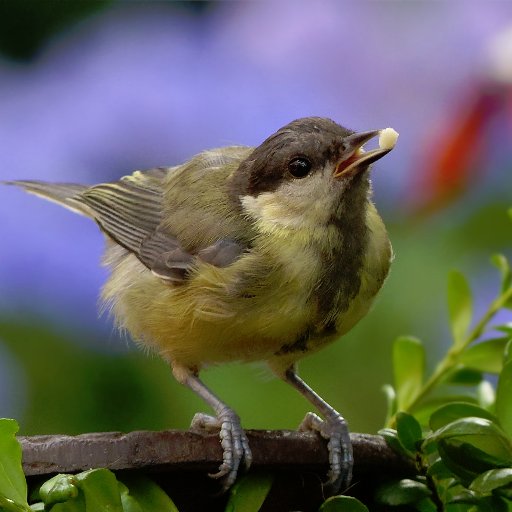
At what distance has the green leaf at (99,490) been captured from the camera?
2.03 ft

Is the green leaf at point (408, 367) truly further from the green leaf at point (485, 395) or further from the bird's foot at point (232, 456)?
the bird's foot at point (232, 456)

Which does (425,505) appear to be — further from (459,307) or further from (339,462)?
(459,307)

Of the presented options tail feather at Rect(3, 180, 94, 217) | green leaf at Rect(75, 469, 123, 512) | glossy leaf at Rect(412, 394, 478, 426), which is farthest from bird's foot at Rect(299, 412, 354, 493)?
tail feather at Rect(3, 180, 94, 217)

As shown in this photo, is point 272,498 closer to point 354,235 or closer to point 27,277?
point 354,235

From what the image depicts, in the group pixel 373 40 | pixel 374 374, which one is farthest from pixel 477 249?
pixel 373 40

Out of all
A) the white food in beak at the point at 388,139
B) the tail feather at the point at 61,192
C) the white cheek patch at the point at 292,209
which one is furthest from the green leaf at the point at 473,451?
the tail feather at the point at 61,192

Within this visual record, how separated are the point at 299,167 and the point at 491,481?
2.21 ft

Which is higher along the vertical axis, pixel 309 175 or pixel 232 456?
pixel 309 175

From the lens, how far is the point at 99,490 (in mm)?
622

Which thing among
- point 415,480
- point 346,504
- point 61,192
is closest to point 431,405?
point 415,480

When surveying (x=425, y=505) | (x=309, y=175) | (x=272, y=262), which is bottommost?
(x=425, y=505)

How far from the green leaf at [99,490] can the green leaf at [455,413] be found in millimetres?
280

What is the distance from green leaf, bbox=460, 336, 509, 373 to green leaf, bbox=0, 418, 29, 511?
1.57 ft

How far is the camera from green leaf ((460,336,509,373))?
0.93 m
